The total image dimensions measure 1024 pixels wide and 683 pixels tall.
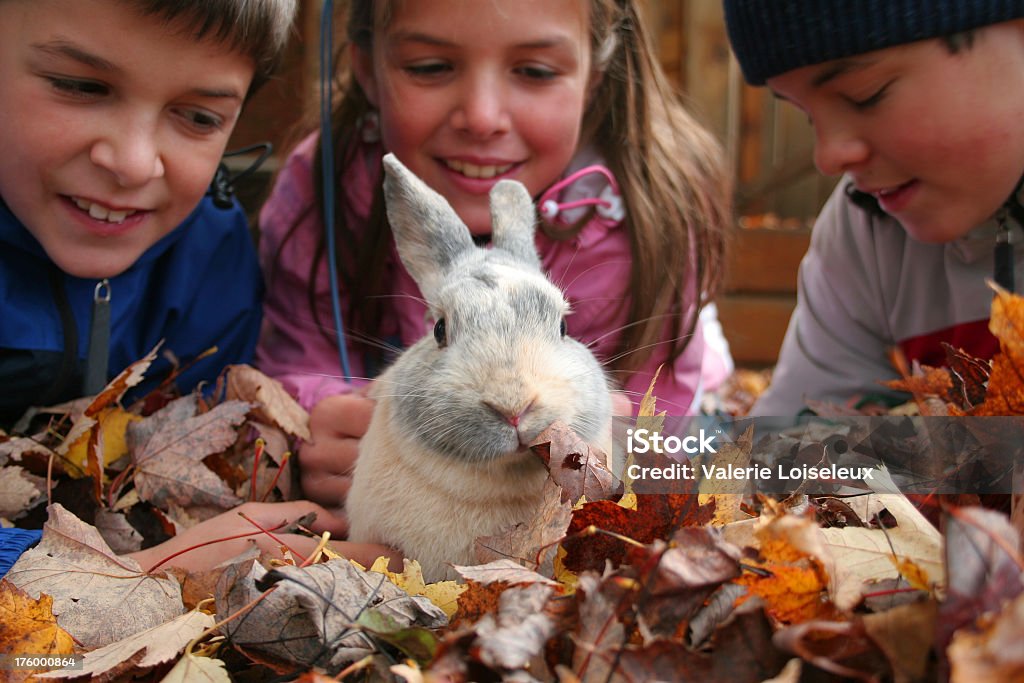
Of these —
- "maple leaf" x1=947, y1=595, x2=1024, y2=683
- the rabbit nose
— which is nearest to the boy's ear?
the rabbit nose

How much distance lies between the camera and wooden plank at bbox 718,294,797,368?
5105mm

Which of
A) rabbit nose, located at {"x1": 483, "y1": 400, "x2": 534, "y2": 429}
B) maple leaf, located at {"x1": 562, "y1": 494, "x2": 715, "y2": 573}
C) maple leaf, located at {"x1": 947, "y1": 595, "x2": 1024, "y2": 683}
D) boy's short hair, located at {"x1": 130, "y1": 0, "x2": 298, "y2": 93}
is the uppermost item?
boy's short hair, located at {"x1": 130, "y1": 0, "x2": 298, "y2": 93}

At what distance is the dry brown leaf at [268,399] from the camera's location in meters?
2.38

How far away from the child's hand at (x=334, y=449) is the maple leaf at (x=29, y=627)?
2.78ft

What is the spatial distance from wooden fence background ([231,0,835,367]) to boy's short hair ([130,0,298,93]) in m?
1.61

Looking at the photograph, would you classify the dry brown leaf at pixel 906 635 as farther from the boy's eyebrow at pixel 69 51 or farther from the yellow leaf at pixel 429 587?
the boy's eyebrow at pixel 69 51

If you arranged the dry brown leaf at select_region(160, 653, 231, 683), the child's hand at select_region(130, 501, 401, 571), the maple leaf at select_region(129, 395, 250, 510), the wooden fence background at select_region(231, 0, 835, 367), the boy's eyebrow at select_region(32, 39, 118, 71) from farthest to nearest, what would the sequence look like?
the wooden fence background at select_region(231, 0, 835, 367) < the maple leaf at select_region(129, 395, 250, 510) < the boy's eyebrow at select_region(32, 39, 118, 71) < the child's hand at select_region(130, 501, 401, 571) < the dry brown leaf at select_region(160, 653, 231, 683)

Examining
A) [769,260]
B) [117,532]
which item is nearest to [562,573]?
[117,532]

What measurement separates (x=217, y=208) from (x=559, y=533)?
6.25 feet

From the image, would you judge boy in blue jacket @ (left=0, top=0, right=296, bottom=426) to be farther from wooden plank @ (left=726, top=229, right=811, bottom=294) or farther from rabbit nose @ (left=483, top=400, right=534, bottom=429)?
wooden plank @ (left=726, top=229, right=811, bottom=294)

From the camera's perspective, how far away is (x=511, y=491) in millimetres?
1602

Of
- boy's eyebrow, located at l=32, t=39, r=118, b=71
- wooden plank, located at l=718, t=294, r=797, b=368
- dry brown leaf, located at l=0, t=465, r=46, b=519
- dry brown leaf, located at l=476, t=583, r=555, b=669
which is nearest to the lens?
dry brown leaf, located at l=476, t=583, r=555, b=669

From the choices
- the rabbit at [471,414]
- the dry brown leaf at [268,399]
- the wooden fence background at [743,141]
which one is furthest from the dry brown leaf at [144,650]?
the wooden fence background at [743,141]

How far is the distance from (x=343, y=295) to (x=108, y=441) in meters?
0.97
